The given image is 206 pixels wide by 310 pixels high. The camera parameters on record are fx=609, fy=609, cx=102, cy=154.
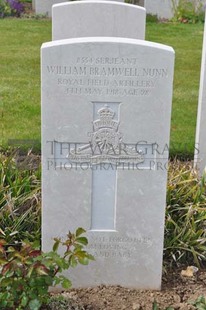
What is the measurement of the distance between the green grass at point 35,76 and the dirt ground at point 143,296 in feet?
6.85

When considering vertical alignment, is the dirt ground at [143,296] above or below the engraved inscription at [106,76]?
below

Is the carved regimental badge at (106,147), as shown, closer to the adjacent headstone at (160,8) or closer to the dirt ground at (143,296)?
the dirt ground at (143,296)

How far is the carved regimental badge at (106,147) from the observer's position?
3.52 m

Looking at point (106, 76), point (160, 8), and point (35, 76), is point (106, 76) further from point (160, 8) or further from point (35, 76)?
point (160, 8)

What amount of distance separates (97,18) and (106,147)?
2066mm

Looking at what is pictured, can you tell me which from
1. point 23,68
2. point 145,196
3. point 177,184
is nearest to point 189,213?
point 177,184

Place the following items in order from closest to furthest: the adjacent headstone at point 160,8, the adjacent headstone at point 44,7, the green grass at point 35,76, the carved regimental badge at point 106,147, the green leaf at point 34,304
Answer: the green leaf at point 34,304 → the carved regimental badge at point 106,147 → the green grass at point 35,76 → the adjacent headstone at point 160,8 → the adjacent headstone at point 44,7

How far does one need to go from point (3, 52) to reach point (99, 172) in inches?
274

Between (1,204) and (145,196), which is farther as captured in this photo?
(1,204)

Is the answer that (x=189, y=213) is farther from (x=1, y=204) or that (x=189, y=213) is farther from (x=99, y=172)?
(x=1, y=204)

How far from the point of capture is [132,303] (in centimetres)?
370

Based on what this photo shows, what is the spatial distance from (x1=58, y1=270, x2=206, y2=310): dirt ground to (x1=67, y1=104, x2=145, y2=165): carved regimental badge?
0.83 m

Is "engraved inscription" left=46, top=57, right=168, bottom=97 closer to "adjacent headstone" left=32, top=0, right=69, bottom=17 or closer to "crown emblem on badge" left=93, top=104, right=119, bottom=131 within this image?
"crown emblem on badge" left=93, top=104, right=119, bottom=131

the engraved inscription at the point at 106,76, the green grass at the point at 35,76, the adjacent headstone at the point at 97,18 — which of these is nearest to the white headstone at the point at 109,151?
the engraved inscription at the point at 106,76
